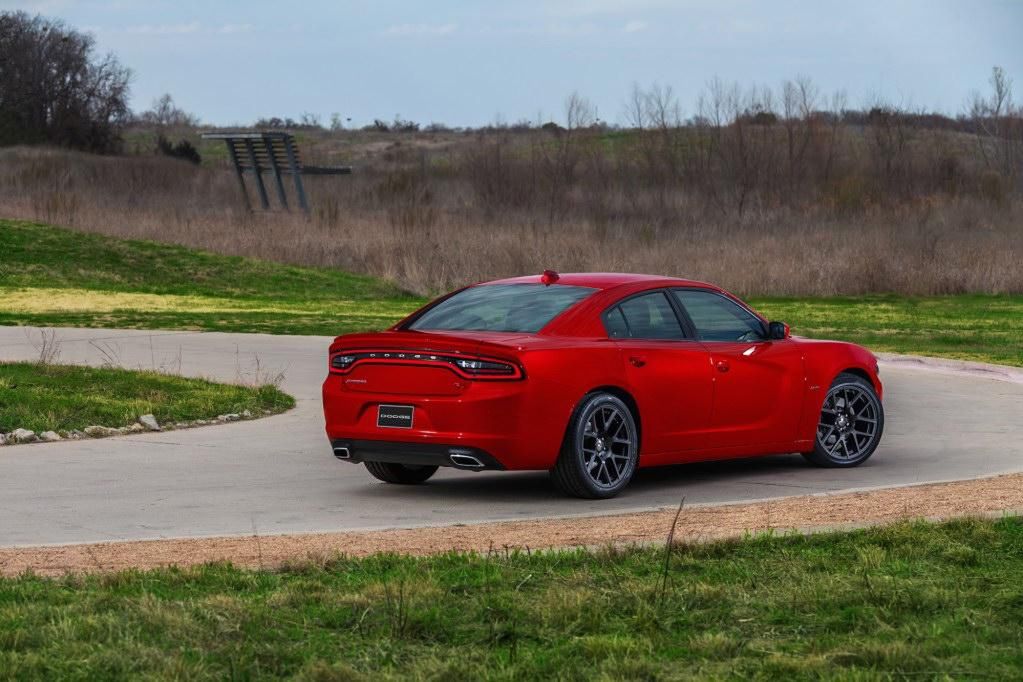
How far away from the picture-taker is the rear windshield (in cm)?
1120

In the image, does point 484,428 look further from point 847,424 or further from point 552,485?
point 847,424

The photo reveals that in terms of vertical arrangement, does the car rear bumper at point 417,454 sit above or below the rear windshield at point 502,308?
below

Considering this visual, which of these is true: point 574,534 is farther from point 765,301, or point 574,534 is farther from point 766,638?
point 765,301

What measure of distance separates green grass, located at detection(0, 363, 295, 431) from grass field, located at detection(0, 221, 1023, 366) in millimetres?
10122

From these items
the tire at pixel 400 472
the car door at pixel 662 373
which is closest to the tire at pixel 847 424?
the car door at pixel 662 373

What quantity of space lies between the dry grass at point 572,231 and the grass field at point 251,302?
3.93ft

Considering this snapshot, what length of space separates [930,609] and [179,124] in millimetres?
127642

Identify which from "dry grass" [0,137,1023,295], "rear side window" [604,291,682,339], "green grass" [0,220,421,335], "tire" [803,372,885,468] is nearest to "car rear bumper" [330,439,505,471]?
"rear side window" [604,291,682,339]

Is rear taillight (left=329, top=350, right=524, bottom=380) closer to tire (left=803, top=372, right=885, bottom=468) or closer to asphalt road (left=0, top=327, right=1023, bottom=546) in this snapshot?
asphalt road (left=0, top=327, right=1023, bottom=546)

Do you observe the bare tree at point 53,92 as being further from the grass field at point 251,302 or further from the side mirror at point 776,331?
the side mirror at point 776,331

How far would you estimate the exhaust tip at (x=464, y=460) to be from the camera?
1050 centimetres

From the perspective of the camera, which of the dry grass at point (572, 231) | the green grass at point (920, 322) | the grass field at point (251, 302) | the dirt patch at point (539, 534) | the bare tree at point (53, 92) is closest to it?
the dirt patch at point (539, 534)

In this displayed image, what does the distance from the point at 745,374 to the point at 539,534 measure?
3291 millimetres

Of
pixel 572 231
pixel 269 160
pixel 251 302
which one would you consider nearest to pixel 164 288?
pixel 251 302
